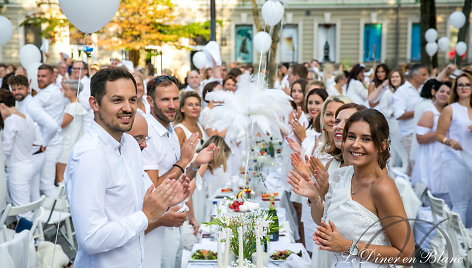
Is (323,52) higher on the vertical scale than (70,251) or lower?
higher

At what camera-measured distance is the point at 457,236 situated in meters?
4.89

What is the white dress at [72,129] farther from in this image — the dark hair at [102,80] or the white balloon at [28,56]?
the dark hair at [102,80]

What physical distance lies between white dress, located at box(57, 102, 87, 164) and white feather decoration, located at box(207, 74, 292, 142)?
454 cm

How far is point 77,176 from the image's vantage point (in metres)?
2.35

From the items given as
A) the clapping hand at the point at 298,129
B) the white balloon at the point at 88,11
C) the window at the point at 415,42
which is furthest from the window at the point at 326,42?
the white balloon at the point at 88,11

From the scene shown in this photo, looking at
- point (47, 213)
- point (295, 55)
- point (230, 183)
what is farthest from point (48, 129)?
point (295, 55)

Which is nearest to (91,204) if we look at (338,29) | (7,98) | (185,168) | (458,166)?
(185,168)

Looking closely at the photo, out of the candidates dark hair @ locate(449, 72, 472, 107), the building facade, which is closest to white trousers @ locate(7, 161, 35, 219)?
dark hair @ locate(449, 72, 472, 107)

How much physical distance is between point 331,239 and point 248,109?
85.3 inches

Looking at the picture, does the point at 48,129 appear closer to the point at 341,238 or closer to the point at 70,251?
the point at 70,251

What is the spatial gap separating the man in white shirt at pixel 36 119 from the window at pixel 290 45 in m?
24.7

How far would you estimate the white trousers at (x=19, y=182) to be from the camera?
666cm

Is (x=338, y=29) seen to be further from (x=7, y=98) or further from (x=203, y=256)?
(x=203, y=256)

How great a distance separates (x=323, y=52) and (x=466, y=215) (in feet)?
85.6
